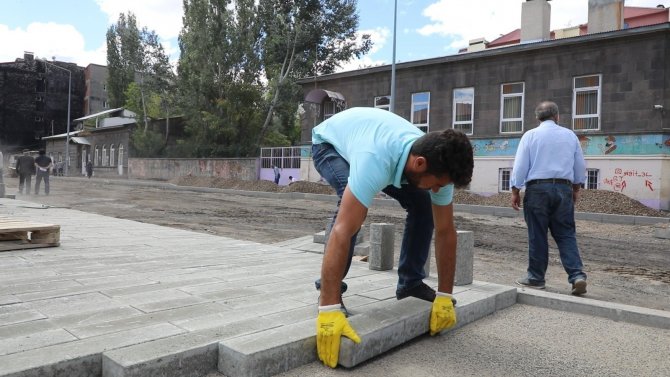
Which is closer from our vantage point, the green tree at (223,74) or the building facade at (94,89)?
the green tree at (223,74)

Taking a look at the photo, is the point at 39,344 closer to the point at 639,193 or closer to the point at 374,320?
the point at 374,320

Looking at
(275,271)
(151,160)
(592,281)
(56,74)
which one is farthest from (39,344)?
(56,74)

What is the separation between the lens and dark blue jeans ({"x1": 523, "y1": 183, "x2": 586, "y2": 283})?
15.7 feet

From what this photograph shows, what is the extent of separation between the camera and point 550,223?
4887 mm

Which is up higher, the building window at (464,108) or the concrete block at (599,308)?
the building window at (464,108)

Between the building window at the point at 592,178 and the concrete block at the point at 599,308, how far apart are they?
1695 cm

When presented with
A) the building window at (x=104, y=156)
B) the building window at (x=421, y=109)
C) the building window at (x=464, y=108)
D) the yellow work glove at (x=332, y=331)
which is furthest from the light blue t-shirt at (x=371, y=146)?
the building window at (x=104, y=156)

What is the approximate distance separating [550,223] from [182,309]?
3.48 metres

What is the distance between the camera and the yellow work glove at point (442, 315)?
3230 millimetres

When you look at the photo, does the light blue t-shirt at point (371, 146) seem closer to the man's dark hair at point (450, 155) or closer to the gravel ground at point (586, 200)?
the man's dark hair at point (450, 155)

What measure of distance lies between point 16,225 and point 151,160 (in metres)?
37.0

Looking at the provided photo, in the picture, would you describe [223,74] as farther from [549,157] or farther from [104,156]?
[549,157]

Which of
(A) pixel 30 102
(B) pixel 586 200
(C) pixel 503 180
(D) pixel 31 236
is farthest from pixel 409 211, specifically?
(A) pixel 30 102

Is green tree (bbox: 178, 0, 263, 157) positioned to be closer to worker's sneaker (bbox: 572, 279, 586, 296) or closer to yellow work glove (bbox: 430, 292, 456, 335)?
worker's sneaker (bbox: 572, 279, 586, 296)
